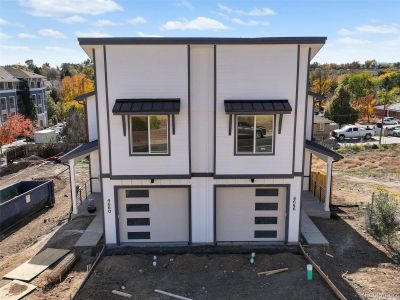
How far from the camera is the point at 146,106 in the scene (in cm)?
1209

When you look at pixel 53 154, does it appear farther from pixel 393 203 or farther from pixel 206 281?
pixel 393 203

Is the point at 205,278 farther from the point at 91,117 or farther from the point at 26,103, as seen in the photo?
the point at 26,103

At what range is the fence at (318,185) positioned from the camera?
59.2ft

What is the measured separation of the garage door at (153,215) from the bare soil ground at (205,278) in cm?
114

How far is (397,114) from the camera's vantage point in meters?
59.8

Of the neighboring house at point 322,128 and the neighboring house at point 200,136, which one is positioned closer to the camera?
the neighboring house at point 200,136

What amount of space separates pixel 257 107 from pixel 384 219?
270 inches

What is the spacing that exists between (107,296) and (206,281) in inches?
122

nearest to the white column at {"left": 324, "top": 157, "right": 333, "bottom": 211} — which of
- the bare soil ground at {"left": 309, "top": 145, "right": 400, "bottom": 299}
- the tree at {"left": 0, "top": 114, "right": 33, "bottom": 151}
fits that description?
the bare soil ground at {"left": 309, "top": 145, "right": 400, "bottom": 299}

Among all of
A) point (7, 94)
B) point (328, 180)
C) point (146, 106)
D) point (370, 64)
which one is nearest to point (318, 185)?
point (328, 180)

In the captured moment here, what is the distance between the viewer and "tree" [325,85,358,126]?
47.1 metres

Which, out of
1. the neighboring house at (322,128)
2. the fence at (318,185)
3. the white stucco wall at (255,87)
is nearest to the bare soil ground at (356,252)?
the fence at (318,185)

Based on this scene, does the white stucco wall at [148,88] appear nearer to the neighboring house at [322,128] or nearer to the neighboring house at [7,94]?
the neighboring house at [322,128]

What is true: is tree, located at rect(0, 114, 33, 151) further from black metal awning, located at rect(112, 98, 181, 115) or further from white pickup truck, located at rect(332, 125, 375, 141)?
white pickup truck, located at rect(332, 125, 375, 141)
